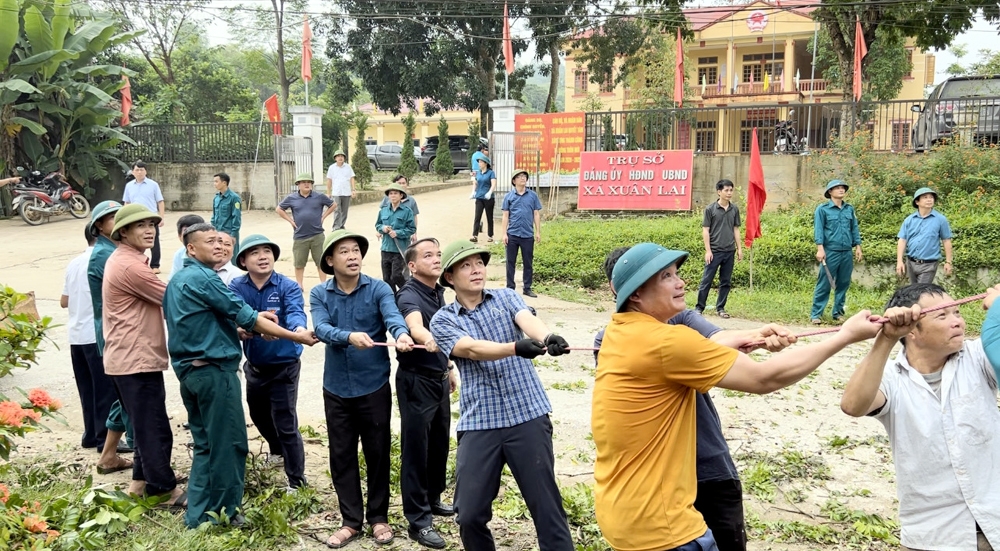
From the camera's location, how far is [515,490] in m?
5.42

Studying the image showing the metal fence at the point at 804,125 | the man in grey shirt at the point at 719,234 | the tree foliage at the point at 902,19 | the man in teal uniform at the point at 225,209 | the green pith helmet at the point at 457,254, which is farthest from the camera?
the tree foliage at the point at 902,19

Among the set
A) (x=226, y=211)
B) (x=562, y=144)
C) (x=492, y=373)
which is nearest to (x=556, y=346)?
(x=492, y=373)

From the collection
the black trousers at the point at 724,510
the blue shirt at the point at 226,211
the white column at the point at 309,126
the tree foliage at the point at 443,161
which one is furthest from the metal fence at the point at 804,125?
the black trousers at the point at 724,510

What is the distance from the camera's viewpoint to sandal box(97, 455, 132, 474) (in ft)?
18.9

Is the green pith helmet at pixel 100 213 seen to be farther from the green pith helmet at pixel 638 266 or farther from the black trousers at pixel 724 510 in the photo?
the black trousers at pixel 724 510

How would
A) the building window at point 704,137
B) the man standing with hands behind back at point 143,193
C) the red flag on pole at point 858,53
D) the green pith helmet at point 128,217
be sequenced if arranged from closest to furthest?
the green pith helmet at point 128,217, the man standing with hands behind back at point 143,193, the building window at point 704,137, the red flag on pole at point 858,53

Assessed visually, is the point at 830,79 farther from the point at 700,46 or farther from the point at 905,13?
the point at 905,13

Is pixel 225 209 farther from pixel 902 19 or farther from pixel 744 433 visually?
pixel 902 19

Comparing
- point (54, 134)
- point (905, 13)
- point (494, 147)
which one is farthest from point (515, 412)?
point (54, 134)

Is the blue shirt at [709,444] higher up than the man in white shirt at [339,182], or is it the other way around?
the man in white shirt at [339,182]

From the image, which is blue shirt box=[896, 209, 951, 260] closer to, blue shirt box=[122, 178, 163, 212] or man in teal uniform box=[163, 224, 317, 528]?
man in teal uniform box=[163, 224, 317, 528]

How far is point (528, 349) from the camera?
367 cm

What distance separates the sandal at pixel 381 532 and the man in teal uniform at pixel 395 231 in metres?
6.30

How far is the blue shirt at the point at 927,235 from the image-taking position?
10102 millimetres
